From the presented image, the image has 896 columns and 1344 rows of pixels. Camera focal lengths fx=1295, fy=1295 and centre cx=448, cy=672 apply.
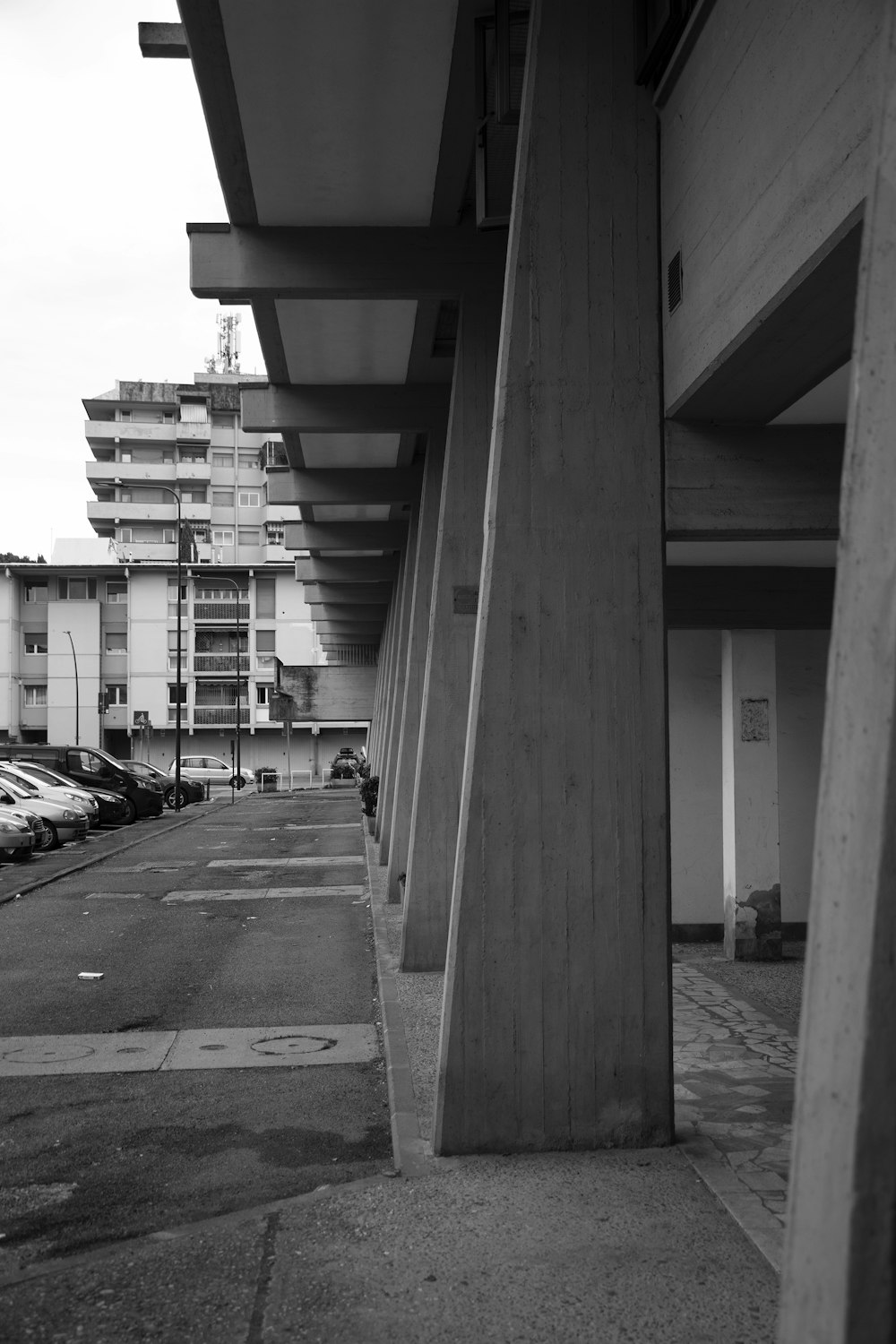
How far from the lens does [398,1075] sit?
25.6 feet

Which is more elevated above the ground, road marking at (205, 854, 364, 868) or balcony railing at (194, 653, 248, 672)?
balcony railing at (194, 653, 248, 672)

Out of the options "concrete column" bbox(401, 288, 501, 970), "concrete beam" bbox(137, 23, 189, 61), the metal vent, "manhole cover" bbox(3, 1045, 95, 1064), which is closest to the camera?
the metal vent

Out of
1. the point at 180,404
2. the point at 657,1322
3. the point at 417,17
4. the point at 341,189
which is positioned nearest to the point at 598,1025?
the point at 657,1322

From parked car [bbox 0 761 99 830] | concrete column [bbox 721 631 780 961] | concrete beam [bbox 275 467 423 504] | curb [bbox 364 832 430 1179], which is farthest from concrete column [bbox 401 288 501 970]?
parked car [bbox 0 761 99 830]

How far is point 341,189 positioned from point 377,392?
204 inches

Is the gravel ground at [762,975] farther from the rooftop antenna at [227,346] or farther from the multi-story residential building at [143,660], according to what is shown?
the rooftop antenna at [227,346]

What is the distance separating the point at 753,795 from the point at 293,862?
1240 cm

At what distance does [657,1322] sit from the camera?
427cm

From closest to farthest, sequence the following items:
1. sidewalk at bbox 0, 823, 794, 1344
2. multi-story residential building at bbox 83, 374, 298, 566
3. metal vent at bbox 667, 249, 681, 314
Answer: sidewalk at bbox 0, 823, 794, 1344
metal vent at bbox 667, 249, 681, 314
multi-story residential building at bbox 83, 374, 298, 566

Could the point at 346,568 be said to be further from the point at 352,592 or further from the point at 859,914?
the point at 859,914

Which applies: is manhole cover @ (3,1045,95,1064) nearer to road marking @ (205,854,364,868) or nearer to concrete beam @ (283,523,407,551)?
road marking @ (205,854,364,868)

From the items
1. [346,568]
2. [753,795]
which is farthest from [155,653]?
[753,795]

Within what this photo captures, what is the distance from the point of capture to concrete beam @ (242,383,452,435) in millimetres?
15250

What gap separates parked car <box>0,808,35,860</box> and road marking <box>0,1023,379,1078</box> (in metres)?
13.9
